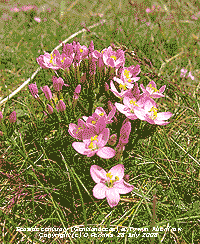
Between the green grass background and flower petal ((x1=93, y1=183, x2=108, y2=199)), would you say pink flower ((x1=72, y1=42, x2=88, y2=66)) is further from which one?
flower petal ((x1=93, y1=183, x2=108, y2=199))

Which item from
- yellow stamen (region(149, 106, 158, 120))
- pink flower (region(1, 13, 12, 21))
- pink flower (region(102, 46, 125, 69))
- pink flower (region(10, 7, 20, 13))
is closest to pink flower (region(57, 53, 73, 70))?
pink flower (region(102, 46, 125, 69))

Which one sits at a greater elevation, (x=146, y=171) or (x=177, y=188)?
(x=146, y=171)

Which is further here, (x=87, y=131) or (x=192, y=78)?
(x=192, y=78)

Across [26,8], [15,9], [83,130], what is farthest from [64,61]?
[15,9]

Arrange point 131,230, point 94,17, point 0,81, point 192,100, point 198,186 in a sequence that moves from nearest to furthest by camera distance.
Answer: point 131,230 → point 198,186 → point 192,100 → point 0,81 → point 94,17

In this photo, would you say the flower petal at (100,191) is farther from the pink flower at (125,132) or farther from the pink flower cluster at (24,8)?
the pink flower cluster at (24,8)

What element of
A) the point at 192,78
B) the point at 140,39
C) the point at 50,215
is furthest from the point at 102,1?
the point at 50,215

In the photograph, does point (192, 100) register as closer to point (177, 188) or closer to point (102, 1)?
point (177, 188)
